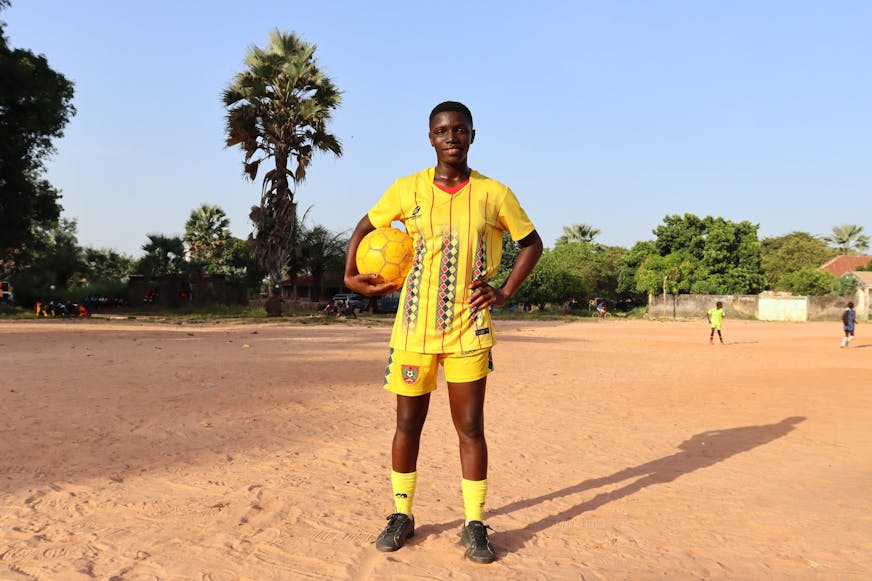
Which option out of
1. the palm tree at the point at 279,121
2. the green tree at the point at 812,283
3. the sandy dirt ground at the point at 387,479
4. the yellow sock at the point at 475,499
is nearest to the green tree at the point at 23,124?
the palm tree at the point at 279,121

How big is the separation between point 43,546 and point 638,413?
22.3 feet

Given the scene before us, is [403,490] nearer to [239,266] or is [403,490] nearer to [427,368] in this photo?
[427,368]

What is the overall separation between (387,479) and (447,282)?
215cm

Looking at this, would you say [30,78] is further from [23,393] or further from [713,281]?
[713,281]

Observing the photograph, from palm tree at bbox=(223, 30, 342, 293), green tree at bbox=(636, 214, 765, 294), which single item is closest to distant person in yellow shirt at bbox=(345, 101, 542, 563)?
palm tree at bbox=(223, 30, 342, 293)

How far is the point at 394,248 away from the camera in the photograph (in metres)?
3.43

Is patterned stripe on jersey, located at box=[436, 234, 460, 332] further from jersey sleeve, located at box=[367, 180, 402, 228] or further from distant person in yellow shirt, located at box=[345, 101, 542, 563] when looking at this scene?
jersey sleeve, located at box=[367, 180, 402, 228]

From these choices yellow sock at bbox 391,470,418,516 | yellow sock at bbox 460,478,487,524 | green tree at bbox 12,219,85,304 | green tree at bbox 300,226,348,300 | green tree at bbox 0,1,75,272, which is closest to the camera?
yellow sock at bbox 460,478,487,524

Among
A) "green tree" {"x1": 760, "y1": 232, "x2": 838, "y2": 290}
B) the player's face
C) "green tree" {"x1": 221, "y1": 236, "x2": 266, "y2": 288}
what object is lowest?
the player's face

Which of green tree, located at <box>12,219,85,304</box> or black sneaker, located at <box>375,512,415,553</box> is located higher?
green tree, located at <box>12,219,85,304</box>

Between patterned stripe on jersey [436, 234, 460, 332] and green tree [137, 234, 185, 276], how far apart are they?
3925 centimetres

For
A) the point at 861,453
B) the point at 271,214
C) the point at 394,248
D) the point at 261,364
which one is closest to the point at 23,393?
the point at 261,364

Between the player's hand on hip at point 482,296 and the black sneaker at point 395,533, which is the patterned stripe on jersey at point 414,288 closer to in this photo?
the player's hand on hip at point 482,296

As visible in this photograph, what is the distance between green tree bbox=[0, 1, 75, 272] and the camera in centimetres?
2306
